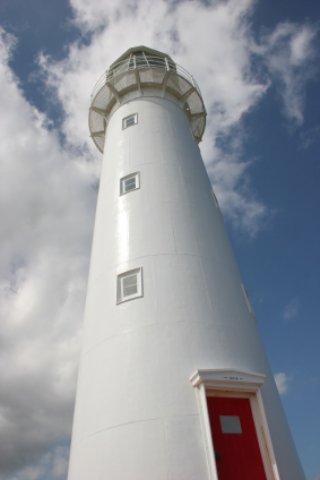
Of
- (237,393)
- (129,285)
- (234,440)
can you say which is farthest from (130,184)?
(234,440)

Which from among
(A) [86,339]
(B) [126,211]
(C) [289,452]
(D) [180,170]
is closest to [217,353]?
(C) [289,452]

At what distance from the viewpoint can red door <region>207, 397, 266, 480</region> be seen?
6.76 m

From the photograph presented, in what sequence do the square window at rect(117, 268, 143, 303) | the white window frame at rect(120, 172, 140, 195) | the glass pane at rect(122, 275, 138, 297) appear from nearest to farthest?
the square window at rect(117, 268, 143, 303), the glass pane at rect(122, 275, 138, 297), the white window frame at rect(120, 172, 140, 195)

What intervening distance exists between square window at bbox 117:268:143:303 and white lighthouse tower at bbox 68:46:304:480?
32 mm

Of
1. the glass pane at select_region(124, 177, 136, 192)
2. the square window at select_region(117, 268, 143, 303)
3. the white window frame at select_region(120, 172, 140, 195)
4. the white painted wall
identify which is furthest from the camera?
the glass pane at select_region(124, 177, 136, 192)

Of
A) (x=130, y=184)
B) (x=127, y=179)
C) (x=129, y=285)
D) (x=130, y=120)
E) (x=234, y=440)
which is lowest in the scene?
(x=234, y=440)

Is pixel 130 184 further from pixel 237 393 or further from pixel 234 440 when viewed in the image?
pixel 234 440

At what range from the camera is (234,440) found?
7070mm

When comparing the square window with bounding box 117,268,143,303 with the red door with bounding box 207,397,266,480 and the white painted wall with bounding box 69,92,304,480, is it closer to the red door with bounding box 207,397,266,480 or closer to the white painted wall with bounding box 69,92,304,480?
the white painted wall with bounding box 69,92,304,480

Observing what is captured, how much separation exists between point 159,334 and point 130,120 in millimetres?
9851

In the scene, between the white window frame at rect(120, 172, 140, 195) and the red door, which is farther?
the white window frame at rect(120, 172, 140, 195)

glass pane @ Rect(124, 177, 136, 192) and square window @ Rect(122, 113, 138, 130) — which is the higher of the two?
square window @ Rect(122, 113, 138, 130)

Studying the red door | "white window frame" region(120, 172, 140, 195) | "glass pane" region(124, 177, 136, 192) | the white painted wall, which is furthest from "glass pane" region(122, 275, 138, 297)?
"glass pane" region(124, 177, 136, 192)

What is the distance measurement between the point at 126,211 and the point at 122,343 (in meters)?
4.31
